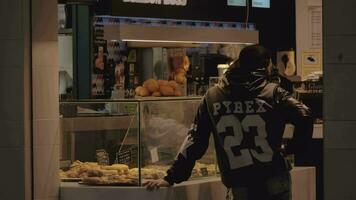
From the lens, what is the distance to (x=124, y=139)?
15.7ft

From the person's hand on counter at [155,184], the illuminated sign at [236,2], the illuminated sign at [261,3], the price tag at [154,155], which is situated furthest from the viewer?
the illuminated sign at [261,3]

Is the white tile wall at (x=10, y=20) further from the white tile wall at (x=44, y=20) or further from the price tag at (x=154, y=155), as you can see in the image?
the price tag at (x=154, y=155)

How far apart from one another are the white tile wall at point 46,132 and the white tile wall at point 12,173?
0.26 meters

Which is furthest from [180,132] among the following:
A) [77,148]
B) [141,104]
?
[77,148]

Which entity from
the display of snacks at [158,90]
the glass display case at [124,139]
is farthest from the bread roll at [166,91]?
the glass display case at [124,139]

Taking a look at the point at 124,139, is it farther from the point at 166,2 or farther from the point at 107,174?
the point at 166,2

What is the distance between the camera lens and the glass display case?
465 cm

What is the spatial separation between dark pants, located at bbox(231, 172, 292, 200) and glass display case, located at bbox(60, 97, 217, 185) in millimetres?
892

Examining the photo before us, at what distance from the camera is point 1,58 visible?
423 cm

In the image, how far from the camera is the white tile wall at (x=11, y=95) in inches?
168

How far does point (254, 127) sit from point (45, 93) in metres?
1.52
